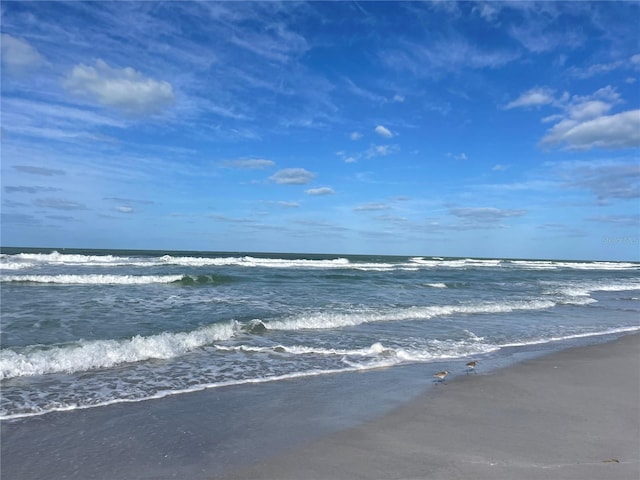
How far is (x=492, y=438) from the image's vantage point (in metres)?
4.16

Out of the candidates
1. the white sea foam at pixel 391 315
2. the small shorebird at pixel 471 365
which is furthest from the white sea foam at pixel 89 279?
the small shorebird at pixel 471 365

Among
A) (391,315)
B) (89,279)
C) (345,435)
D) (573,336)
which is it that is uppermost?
(89,279)

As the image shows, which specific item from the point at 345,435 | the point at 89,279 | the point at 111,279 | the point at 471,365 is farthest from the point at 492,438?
the point at 89,279

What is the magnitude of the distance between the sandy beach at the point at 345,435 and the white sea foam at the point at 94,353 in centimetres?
216

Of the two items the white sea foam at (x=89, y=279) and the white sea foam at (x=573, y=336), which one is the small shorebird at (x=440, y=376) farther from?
the white sea foam at (x=89, y=279)

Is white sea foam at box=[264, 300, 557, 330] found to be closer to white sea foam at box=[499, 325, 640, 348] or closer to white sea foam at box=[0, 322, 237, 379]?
white sea foam at box=[0, 322, 237, 379]

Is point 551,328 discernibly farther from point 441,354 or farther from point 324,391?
point 324,391

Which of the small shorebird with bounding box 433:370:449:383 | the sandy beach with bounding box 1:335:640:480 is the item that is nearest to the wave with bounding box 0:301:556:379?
the small shorebird with bounding box 433:370:449:383

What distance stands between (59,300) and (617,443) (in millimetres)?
14190

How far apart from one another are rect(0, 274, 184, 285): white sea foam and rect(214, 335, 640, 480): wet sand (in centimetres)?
1723

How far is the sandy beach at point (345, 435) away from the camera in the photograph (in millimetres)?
3518

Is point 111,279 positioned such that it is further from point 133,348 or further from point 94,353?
point 94,353

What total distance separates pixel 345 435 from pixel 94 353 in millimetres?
4873

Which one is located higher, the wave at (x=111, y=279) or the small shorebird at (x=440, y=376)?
the wave at (x=111, y=279)
